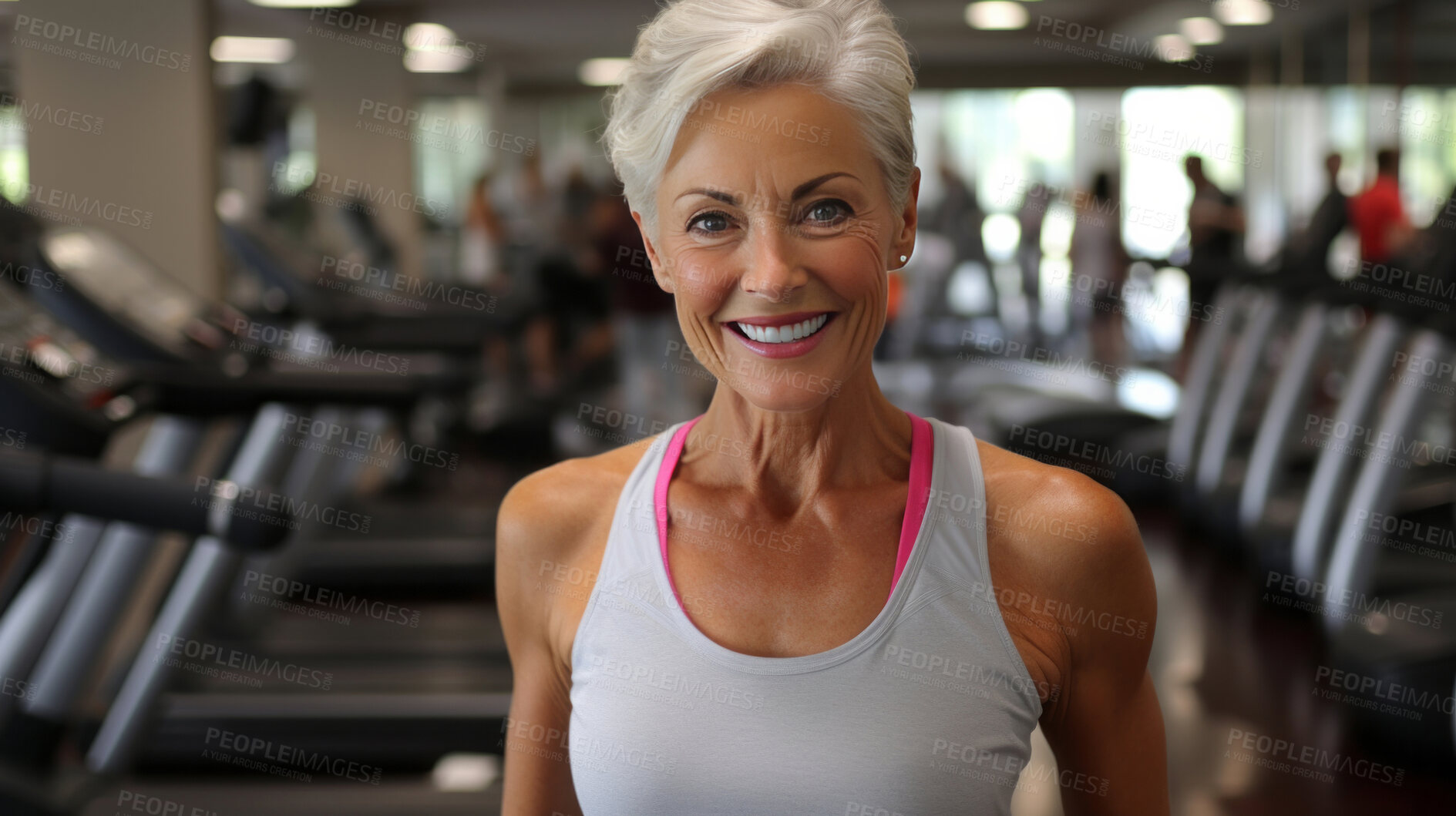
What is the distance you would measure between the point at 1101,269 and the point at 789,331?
8722 millimetres

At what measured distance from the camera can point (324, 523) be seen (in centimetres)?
455

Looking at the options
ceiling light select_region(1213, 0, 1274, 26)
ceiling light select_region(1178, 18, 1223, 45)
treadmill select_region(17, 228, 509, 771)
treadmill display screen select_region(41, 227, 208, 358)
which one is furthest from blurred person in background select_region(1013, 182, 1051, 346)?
treadmill display screen select_region(41, 227, 208, 358)

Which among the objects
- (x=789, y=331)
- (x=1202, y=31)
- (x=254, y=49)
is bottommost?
(x=1202, y=31)

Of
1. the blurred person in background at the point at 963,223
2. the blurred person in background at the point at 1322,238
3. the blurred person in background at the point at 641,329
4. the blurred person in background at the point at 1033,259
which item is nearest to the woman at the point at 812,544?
the blurred person in background at the point at 1322,238

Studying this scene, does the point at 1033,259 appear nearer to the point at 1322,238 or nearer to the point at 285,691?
the point at 1322,238

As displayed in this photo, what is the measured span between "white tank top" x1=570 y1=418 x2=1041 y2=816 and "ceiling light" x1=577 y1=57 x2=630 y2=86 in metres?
12.8

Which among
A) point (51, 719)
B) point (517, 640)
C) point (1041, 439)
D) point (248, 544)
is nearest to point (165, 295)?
point (51, 719)

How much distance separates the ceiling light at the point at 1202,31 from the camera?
10977 millimetres

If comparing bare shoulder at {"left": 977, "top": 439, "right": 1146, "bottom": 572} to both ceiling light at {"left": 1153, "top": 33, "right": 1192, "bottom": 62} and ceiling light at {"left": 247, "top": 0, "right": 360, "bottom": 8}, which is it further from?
ceiling light at {"left": 1153, "top": 33, "right": 1192, "bottom": 62}

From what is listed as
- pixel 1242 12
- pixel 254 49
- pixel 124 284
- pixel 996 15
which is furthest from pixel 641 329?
pixel 254 49

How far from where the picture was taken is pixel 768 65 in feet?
2.81

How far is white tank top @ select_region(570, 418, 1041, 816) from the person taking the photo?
2.92 feet

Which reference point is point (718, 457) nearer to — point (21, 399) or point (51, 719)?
point (21, 399)

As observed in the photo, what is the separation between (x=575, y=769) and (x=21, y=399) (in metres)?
1.33
